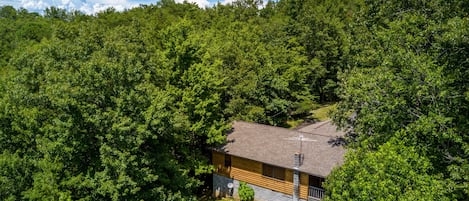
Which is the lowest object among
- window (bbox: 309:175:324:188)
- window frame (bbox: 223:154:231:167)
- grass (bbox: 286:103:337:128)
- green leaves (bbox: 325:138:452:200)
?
window (bbox: 309:175:324:188)

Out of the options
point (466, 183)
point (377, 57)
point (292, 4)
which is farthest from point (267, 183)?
point (292, 4)

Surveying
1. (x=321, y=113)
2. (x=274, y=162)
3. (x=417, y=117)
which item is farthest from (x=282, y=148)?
(x=321, y=113)

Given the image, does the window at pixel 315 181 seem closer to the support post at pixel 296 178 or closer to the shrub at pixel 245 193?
the support post at pixel 296 178

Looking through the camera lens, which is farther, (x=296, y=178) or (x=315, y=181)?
(x=315, y=181)

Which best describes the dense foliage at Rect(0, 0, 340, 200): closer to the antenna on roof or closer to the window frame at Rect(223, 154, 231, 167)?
the window frame at Rect(223, 154, 231, 167)

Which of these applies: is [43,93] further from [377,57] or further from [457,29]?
[457,29]

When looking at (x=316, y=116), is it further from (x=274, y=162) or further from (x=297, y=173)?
(x=297, y=173)

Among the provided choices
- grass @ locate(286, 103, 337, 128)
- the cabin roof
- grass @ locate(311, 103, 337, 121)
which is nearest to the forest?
the cabin roof
